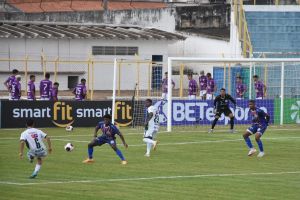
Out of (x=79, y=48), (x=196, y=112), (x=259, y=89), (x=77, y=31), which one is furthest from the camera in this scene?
(x=77, y=31)

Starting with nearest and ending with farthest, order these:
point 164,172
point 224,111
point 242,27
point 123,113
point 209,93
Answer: point 164,172, point 224,111, point 123,113, point 209,93, point 242,27

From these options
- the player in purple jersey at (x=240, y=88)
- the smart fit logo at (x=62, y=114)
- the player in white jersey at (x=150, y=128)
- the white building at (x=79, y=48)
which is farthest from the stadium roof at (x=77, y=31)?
the player in white jersey at (x=150, y=128)

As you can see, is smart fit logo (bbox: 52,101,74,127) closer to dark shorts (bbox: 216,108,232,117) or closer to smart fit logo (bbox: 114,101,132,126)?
smart fit logo (bbox: 114,101,132,126)

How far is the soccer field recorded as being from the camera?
75.8 feet

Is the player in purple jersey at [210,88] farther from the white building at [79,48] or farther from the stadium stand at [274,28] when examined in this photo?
the stadium stand at [274,28]

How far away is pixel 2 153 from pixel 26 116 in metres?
10.7

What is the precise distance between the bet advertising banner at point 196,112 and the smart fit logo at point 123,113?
4.56 feet

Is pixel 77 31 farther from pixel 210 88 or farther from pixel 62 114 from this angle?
pixel 62 114

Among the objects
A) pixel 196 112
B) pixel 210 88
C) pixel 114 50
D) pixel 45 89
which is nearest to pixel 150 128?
pixel 196 112

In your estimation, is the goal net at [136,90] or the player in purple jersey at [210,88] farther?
the player in purple jersey at [210,88]

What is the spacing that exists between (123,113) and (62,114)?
2875 mm

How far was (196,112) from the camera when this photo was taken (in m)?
45.0

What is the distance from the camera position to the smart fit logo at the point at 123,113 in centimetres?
4441

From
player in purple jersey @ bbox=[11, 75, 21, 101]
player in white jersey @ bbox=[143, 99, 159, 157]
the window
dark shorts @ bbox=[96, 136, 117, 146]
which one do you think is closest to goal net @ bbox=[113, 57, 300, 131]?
the window
